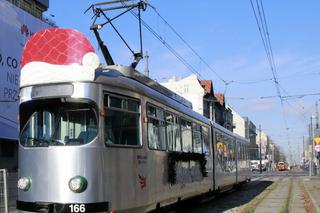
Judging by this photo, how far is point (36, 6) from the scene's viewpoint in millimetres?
36594

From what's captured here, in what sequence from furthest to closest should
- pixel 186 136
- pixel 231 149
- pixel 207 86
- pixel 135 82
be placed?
pixel 207 86 < pixel 231 149 < pixel 186 136 < pixel 135 82

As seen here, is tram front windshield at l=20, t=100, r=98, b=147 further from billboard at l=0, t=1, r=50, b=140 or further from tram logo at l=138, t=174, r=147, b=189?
billboard at l=0, t=1, r=50, b=140

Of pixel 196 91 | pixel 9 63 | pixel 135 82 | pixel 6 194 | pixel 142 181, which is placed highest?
pixel 196 91

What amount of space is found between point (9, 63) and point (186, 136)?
Answer: 14745mm

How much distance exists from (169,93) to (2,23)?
1503 centimetres

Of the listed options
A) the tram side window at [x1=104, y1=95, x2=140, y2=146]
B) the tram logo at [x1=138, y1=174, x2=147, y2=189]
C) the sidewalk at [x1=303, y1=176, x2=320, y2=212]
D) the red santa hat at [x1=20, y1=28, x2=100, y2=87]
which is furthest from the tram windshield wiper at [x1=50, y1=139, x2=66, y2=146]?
the sidewalk at [x1=303, y1=176, x2=320, y2=212]

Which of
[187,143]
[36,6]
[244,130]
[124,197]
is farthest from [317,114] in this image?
[244,130]

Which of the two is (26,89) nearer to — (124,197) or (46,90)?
(46,90)

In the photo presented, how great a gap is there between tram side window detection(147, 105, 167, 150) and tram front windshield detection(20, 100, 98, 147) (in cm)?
207

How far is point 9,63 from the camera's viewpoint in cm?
2645

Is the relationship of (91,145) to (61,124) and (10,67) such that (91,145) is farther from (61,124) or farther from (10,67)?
(10,67)

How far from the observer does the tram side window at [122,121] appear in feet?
30.8

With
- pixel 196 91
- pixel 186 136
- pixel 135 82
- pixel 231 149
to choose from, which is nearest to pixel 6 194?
pixel 135 82

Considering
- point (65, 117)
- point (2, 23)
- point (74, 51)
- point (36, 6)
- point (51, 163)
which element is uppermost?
point (36, 6)
